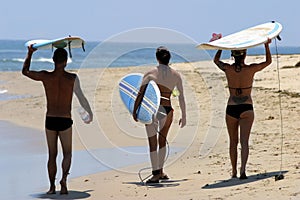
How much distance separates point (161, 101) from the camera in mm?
8328

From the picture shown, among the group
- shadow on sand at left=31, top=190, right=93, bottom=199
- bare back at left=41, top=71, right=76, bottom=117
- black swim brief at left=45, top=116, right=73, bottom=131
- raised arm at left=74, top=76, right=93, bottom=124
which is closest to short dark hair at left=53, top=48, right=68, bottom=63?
bare back at left=41, top=71, right=76, bottom=117

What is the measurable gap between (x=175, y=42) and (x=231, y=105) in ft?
3.60

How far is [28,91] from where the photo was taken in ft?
83.9

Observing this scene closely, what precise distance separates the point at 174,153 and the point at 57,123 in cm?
361

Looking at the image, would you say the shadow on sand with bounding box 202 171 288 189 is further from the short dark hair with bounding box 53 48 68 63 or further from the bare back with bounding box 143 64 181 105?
the short dark hair with bounding box 53 48 68 63

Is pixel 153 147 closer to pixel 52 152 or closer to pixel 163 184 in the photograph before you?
pixel 163 184

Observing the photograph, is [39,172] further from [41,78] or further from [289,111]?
[289,111]

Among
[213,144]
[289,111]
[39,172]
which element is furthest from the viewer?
[289,111]

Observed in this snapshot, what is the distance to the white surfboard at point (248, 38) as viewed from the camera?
7844 mm

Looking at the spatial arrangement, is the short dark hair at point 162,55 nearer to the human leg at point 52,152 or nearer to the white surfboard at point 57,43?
the white surfboard at point 57,43

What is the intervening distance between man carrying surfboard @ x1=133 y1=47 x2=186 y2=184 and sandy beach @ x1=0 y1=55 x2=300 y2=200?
37cm

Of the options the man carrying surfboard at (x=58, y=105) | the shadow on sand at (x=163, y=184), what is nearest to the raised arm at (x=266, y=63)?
the shadow on sand at (x=163, y=184)

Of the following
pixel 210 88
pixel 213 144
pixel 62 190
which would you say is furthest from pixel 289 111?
pixel 62 190

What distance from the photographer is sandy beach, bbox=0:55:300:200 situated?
25.3ft
